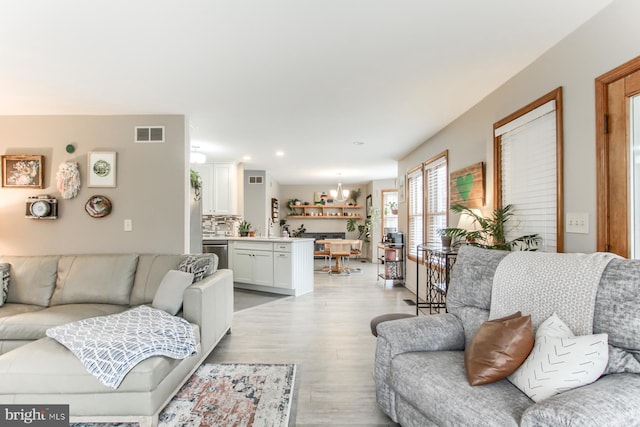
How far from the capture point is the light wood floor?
2.12 meters

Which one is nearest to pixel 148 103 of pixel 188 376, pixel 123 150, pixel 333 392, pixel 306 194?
pixel 123 150

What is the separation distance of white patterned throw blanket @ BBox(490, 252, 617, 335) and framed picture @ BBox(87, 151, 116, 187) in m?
3.93

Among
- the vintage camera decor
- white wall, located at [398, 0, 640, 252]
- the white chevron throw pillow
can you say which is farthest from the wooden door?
the vintage camera decor

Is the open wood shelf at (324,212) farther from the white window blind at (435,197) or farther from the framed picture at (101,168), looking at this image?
the framed picture at (101,168)

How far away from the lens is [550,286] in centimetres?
165

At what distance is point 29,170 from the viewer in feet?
11.8

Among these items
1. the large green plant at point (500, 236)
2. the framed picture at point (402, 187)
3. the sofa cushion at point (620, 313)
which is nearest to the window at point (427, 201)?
the framed picture at point (402, 187)

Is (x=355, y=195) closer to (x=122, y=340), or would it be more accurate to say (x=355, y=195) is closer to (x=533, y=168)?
(x=533, y=168)

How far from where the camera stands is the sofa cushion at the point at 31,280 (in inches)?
117

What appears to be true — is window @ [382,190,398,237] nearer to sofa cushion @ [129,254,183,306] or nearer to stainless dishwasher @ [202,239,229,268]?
stainless dishwasher @ [202,239,229,268]

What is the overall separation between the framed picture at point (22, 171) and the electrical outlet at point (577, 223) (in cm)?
501

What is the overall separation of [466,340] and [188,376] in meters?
1.96

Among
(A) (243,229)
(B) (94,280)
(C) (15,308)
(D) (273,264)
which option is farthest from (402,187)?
(C) (15,308)

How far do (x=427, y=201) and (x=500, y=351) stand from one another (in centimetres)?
371
